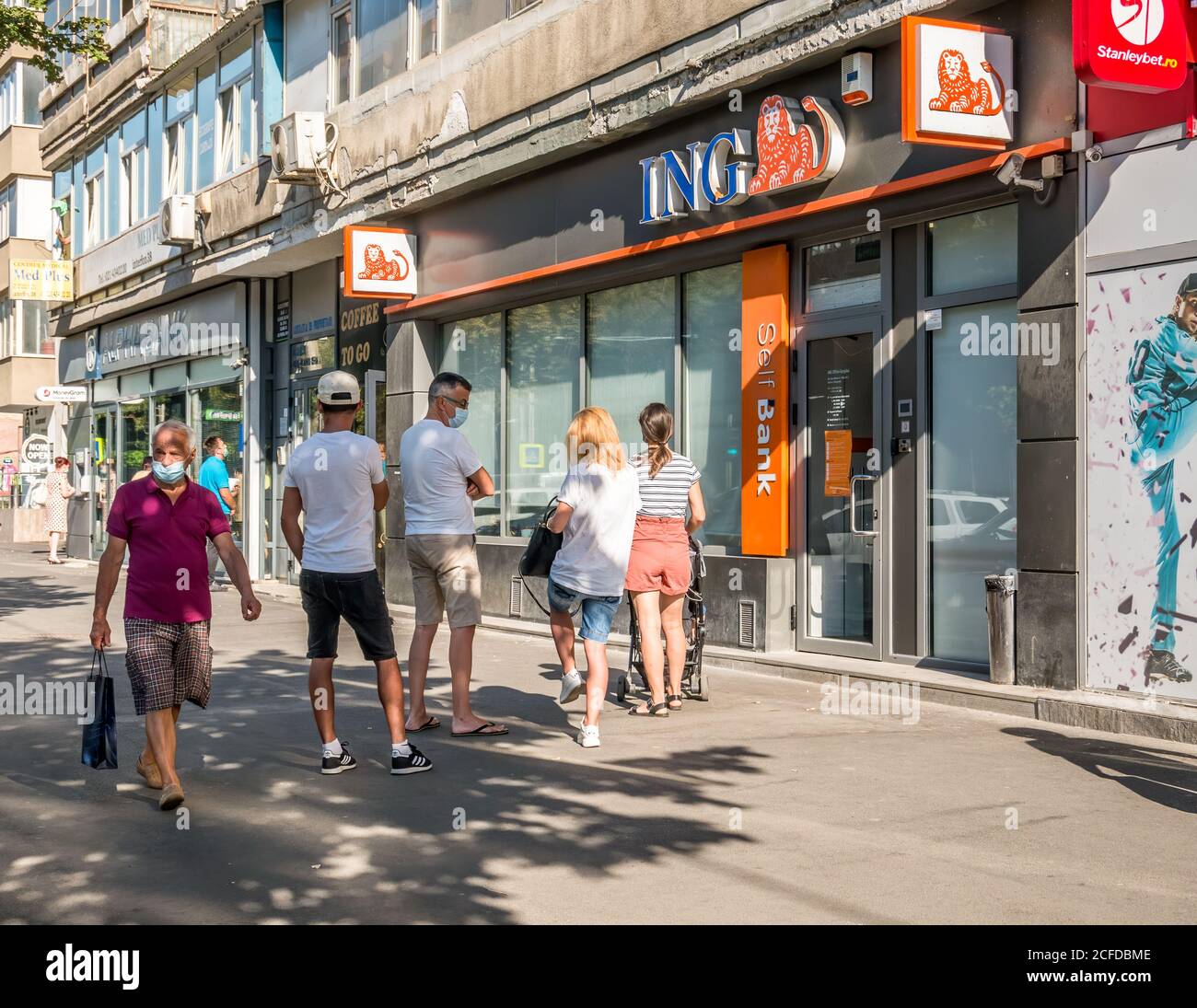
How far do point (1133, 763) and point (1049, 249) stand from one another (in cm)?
350

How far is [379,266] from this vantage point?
17125 mm

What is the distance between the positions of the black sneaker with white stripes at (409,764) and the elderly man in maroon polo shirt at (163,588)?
3.29ft

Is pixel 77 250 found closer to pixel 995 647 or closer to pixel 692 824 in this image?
pixel 995 647

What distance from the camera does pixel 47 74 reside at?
63.7 feet

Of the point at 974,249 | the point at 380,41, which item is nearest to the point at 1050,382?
the point at 974,249

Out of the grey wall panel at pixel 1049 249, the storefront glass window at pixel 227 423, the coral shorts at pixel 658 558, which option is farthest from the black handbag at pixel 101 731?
the storefront glass window at pixel 227 423

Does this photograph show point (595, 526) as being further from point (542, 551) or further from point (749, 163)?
point (749, 163)

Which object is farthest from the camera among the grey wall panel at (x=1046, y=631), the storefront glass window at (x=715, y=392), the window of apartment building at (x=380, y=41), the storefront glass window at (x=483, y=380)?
the window of apartment building at (x=380, y=41)

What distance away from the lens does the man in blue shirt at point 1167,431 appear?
859 cm

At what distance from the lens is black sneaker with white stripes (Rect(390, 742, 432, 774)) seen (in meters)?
7.09

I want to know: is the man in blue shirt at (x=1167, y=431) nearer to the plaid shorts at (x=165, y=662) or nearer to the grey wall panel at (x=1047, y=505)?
the grey wall panel at (x=1047, y=505)

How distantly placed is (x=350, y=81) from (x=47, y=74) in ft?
13.6

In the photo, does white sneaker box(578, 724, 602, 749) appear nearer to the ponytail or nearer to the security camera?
the ponytail

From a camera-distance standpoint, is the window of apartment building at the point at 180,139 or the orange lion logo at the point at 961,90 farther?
the window of apartment building at the point at 180,139
